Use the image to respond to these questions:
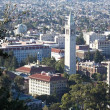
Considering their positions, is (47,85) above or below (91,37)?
below

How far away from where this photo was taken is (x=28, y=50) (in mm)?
45844

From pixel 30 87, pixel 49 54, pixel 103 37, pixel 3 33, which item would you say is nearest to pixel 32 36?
pixel 103 37

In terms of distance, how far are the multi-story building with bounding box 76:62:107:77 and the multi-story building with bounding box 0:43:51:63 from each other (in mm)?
7516

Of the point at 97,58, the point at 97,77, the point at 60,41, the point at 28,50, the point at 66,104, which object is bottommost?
the point at 97,77

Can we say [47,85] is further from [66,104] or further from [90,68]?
[90,68]

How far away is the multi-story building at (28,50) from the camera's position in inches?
1768

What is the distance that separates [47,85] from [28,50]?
56.6ft

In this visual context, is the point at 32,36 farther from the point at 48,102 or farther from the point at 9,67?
the point at 48,102

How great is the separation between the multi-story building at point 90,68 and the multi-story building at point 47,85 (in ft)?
25.4

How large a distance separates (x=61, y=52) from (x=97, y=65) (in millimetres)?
8959

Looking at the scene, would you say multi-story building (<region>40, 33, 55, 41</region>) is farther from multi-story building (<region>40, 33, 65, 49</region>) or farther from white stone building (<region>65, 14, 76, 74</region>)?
white stone building (<region>65, 14, 76, 74</region>)

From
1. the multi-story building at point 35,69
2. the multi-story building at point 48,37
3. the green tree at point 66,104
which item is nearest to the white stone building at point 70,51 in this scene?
the multi-story building at point 35,69

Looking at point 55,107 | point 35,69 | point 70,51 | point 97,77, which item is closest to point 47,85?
point 35,69

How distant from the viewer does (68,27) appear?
Result: 36.4 metres
